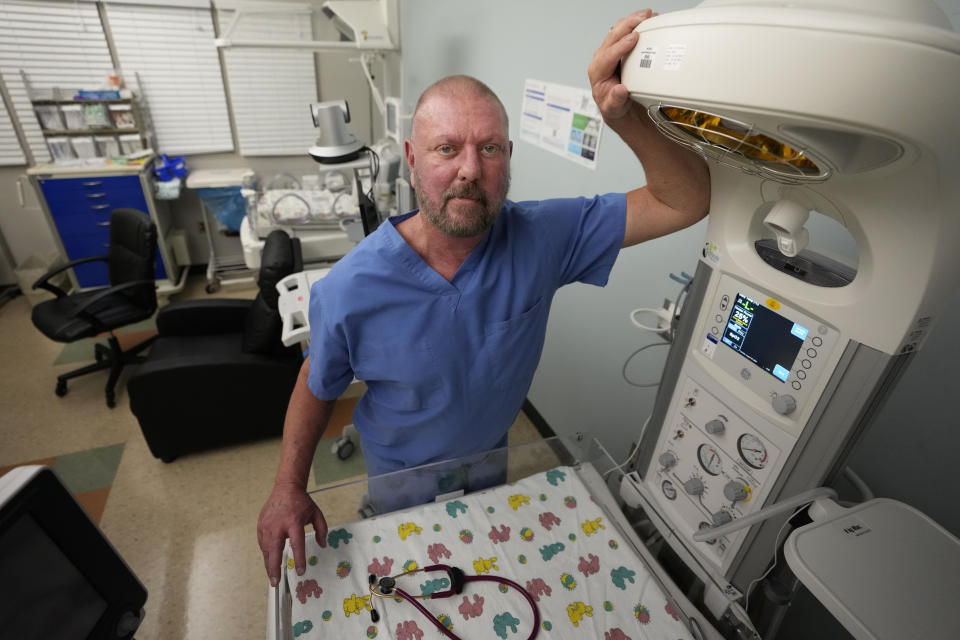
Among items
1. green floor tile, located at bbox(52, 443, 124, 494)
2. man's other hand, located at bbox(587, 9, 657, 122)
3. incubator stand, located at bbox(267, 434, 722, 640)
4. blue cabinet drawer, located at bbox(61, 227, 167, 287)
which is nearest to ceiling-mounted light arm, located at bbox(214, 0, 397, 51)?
blue cabinet drawer, located at bbox(61, 227, 167, 287)

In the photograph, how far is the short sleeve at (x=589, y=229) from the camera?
3.74 feet

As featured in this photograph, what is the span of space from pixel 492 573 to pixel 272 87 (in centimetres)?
404

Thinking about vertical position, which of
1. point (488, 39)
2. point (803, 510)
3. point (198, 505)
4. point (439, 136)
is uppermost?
point (488, 39)

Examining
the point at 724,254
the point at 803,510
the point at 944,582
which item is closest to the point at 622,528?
the point at 803,510

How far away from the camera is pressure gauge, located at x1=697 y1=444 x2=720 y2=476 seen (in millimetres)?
928

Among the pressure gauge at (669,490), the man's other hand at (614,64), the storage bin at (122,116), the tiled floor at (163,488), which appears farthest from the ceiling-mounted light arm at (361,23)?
the pressure gauge at (669,490)

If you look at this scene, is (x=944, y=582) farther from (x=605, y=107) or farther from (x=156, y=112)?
(x=156, y=112)

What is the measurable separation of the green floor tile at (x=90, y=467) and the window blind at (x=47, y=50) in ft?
8.36

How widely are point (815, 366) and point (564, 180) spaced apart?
1410 mm

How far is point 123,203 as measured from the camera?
3385mm

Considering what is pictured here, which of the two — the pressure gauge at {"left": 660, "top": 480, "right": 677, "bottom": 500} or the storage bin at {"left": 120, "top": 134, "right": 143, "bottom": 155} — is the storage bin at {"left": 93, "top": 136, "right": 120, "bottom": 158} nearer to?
the storage bin at {"left": 120, "top": 134, "right": 143, "bottom": 155}

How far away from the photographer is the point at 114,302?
270cm

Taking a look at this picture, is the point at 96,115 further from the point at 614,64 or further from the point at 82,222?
the point at 614,64

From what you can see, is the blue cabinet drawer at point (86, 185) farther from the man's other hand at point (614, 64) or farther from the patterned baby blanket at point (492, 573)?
the man's other hand at point (614, 64)
